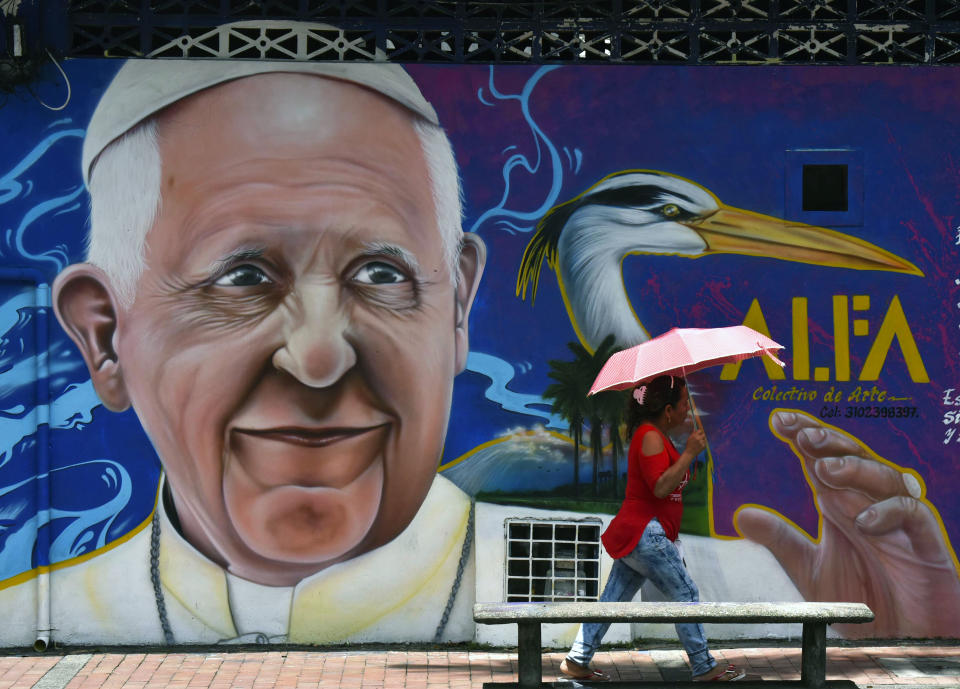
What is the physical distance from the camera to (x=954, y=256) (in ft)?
26.1

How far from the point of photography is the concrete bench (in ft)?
19.5

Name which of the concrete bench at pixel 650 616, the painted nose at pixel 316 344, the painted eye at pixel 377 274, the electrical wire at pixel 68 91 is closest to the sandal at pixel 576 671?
the concrete bench at pixel 650 616

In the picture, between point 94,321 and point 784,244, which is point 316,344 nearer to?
point 94,321

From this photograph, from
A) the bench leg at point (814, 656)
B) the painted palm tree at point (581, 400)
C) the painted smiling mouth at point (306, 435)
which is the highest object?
the painted palm tree at point (581, 400)

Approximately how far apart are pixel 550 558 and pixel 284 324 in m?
2.10

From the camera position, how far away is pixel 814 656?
615cm

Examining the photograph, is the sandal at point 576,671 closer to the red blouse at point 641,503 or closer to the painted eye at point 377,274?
the red blouse at point 641,503

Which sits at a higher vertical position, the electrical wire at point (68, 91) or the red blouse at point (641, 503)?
the electrical wire at point (68, 91)

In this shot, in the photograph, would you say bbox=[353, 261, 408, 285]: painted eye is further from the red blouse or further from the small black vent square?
the small black vent square

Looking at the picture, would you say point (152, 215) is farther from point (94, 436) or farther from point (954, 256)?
point (954, 256)

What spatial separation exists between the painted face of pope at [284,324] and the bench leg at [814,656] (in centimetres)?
258

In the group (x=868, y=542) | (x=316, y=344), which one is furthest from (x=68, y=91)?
(x=868, y=542)

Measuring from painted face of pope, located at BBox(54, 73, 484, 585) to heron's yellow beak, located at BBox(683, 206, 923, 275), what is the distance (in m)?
1.65

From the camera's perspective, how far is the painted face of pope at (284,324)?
25.2 ft
